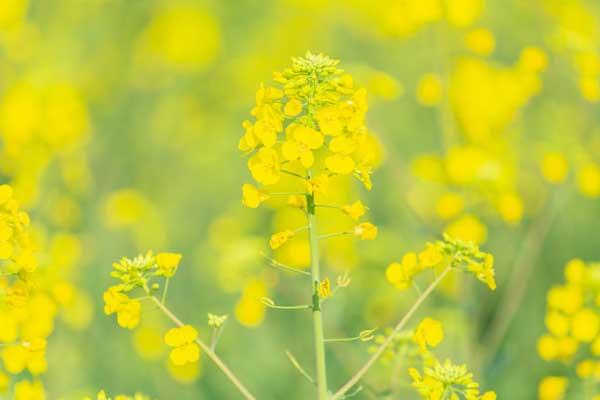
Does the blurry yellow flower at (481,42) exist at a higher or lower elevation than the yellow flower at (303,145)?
higher

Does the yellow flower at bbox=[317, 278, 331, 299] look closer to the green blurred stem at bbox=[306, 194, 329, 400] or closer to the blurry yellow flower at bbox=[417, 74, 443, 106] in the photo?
the green blurred stem at bbox=[306, 194, 329, 400]

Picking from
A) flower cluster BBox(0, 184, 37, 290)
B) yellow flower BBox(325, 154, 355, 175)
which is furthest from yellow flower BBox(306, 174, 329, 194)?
flower cluster BBox(0, 184, 37, 290)

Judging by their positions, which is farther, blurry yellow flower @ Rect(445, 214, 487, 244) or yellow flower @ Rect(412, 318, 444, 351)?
blurry yellow flower @ Rect(445, 214, 487, 244)

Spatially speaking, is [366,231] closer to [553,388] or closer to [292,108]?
[292,108]

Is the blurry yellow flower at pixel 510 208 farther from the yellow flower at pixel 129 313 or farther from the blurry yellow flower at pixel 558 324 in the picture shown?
the yellow flower at pixel 129 313

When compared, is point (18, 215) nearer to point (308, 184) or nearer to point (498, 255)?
point (308, 184)

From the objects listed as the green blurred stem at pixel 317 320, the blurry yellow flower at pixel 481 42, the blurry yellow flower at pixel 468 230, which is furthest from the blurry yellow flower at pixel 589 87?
the green blurred stem at pixel 317 320

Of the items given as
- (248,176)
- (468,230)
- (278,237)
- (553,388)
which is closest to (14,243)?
(278,237)
